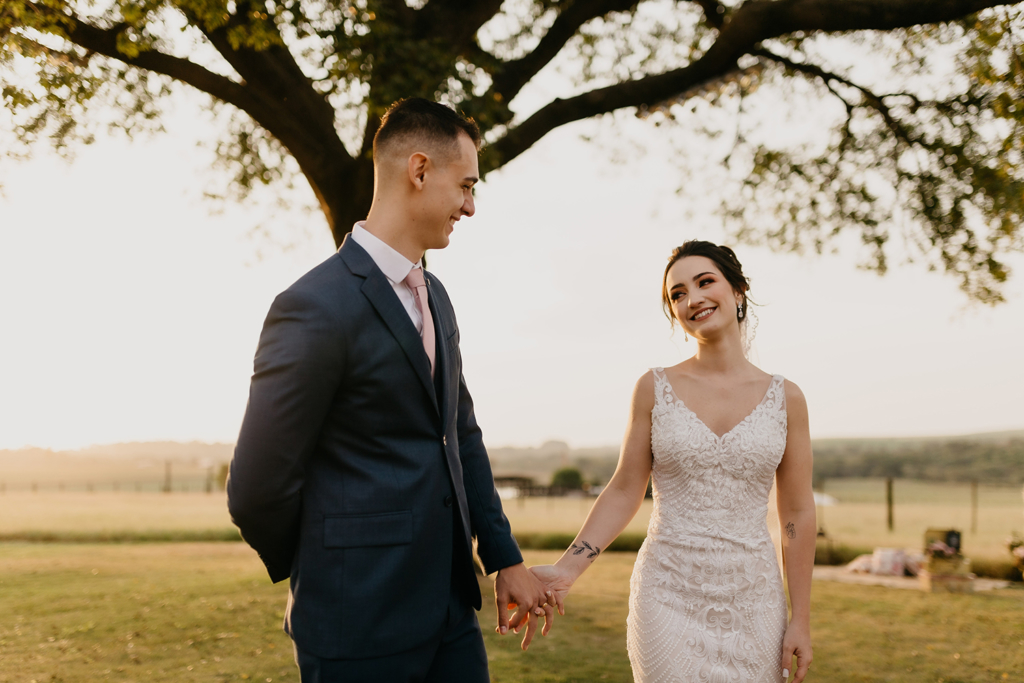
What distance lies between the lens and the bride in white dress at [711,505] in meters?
3.12

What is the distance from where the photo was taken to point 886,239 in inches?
439

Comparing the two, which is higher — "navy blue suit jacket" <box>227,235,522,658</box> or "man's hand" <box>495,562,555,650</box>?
"navy blue suit jacket" <box>227,235,522,658</box>

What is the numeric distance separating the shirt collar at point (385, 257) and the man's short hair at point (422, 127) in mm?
369

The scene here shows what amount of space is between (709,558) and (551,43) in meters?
8.76

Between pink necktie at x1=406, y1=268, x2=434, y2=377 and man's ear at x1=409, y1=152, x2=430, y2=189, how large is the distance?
1.06 feet

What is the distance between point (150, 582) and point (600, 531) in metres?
9.75

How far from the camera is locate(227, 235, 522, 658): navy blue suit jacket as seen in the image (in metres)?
2.22

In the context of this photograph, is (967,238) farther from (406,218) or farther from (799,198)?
(406,218)

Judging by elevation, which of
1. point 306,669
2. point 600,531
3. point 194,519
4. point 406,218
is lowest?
point 194,519

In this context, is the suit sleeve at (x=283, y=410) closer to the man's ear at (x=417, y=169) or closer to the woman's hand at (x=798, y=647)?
the man's ear at (x=417, y=169)

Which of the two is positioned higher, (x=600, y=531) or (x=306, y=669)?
(x=600, y=531)

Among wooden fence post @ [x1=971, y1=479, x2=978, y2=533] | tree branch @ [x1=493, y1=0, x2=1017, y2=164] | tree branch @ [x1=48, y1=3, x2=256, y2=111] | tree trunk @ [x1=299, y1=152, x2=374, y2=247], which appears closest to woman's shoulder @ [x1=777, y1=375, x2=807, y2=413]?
tree branch @ [x1=493, y1=0, x2=1017, y2=164]

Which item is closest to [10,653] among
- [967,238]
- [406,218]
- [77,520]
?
[406,218]

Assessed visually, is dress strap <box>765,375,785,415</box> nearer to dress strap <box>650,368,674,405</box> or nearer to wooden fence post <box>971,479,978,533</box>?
dress strap <box>650,368,674,405</box>
